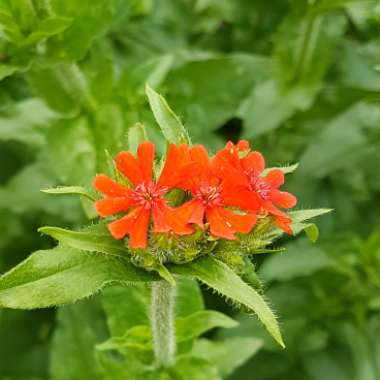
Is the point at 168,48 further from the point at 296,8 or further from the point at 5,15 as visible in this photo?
the point at 5,15

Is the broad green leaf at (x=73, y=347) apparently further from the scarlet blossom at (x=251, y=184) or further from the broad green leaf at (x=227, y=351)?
the scarlet blossom at (x=251, y=184)

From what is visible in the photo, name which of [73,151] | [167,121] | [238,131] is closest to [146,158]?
[167,121]

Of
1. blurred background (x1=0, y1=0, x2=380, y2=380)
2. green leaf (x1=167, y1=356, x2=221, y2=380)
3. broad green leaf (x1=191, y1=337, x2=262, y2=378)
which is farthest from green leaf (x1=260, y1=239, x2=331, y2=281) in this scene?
green leaf (x1=167, y1=356, x2=221, y2=380)

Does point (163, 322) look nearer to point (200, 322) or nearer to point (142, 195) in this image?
point (200, 322)

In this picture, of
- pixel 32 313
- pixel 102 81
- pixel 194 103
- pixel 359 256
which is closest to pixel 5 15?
pixel 102 81

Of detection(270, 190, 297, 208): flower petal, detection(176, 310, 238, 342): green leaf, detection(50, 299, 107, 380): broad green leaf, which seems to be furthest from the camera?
detection(50, 299, 107, 380): broad green leaf

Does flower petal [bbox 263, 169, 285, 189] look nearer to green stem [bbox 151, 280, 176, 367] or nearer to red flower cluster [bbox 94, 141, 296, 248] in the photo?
red flower cluster [bbox 94, 141, 296, 248]

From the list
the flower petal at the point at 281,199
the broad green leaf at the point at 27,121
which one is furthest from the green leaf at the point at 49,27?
the flower petal at the point at 281,199
